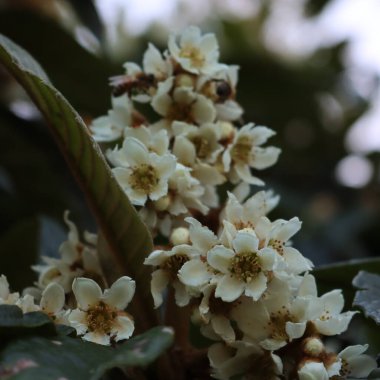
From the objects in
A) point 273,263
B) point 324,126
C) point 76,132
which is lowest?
point 324,126

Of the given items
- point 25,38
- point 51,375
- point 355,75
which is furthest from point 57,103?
point 355,75

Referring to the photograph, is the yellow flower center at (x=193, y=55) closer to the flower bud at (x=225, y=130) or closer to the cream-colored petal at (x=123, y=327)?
the flower bud at (x=225, y=130)

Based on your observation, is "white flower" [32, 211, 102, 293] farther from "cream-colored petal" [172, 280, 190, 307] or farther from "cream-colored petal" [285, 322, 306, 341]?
"cream-colored petal" [285, 322, 306, 341]

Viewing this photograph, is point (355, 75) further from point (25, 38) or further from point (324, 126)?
point (25, 38)

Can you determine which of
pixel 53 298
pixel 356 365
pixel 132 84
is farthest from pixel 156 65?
pixel 356 365

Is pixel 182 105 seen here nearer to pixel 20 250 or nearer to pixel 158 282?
pixel 158 282
